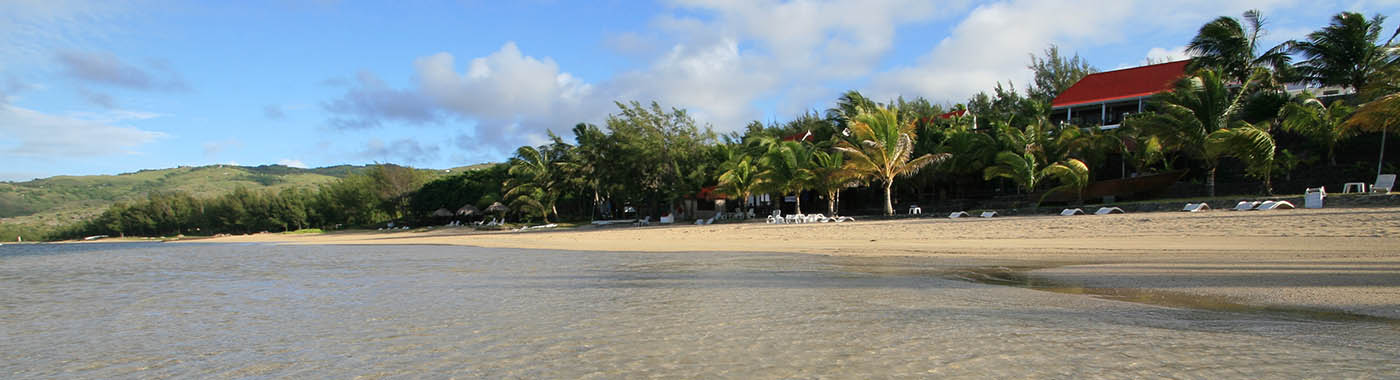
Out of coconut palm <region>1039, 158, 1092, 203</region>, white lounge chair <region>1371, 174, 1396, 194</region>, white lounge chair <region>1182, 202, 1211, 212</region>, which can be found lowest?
white lounge chair <region>1182, 202, 1211, 212</region>

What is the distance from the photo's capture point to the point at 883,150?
2191 cm

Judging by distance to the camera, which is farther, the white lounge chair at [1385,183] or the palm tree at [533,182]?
the palm tree at [533,182]

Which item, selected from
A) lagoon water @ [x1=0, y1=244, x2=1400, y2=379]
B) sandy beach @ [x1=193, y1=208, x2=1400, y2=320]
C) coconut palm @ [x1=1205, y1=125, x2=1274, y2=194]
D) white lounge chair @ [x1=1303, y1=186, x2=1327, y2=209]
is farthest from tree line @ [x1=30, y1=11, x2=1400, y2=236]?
lagoon water @ [x1=0, y1=244, x2=1400, y2=379]

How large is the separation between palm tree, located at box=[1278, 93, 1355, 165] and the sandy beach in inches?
244

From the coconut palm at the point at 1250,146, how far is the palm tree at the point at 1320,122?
5.98 ft

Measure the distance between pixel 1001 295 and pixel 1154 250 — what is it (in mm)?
5504

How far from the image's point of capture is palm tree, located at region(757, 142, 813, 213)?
2370cm

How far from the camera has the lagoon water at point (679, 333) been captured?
4.02 metres

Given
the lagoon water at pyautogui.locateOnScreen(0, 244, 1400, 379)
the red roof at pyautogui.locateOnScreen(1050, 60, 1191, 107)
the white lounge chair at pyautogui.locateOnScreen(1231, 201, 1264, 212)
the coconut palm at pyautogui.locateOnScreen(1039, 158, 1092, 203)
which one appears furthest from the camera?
the red roof at pyautogui.locateOnScreen(1050, 60, 1191, 107)

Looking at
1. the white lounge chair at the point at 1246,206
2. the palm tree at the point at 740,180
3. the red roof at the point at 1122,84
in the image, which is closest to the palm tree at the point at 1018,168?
the white lounge chair at the point at 1246,206

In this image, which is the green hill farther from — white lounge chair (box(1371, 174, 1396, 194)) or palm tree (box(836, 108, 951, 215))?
white lounge chair (box(1371, 174, 1396, 194))

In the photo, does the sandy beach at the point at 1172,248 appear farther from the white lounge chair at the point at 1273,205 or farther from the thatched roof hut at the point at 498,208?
the thatched roof hut at the point at 498,208

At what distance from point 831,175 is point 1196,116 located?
10.3m

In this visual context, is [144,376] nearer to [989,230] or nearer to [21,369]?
[21,369]
